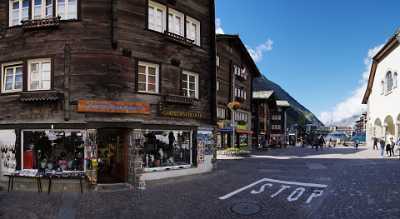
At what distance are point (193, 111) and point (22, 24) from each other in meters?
10.1

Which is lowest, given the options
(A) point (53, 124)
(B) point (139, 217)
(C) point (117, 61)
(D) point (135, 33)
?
(B) point (139, 217)

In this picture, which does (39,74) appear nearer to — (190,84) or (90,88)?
(90,88)

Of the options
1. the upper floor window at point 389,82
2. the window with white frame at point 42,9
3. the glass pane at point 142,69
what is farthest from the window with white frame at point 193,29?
the upper floor window at point 389,82

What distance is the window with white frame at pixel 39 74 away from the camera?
53.1 ft

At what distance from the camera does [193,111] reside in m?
19.8

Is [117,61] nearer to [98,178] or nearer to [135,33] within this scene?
[135,33]

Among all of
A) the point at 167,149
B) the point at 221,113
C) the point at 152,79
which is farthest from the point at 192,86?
the point at 221,113

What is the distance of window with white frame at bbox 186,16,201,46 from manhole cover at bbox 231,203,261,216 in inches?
452

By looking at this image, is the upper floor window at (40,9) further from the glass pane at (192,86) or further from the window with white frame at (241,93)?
the window with white frame at (241,93)

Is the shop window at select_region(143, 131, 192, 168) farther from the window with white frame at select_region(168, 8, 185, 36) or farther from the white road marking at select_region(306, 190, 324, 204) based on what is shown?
the white road marking at select_region(306, 190, 324, 204)

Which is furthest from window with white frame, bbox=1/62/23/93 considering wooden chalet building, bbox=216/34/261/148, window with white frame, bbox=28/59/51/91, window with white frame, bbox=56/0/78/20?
wooden chalet building, bbox=216/34/261/148

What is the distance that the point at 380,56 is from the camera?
4666 centimetres

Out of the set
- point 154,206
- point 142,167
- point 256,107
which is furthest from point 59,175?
point 256,107

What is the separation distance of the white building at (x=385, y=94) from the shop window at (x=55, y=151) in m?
37.2
